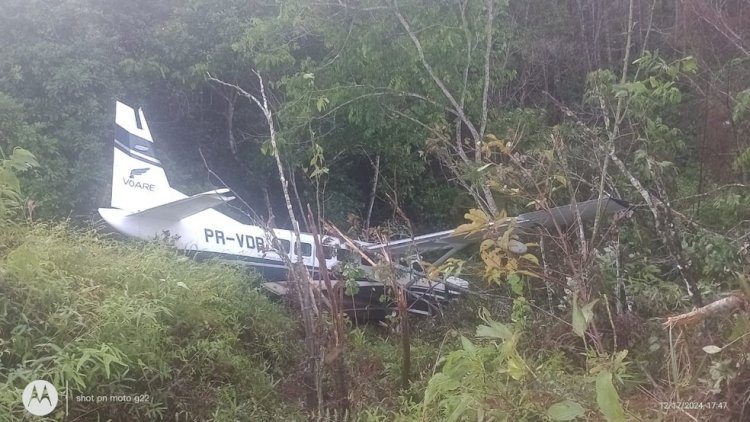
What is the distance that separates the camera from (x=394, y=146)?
33.5 feet

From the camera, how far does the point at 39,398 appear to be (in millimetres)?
2955

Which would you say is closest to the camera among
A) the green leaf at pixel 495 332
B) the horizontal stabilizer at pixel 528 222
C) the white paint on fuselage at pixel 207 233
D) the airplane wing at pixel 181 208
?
the green leaf at pixel 495 332

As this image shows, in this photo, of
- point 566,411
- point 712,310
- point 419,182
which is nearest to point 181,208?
point 566,411

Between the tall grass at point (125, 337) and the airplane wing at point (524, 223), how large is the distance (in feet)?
4.04

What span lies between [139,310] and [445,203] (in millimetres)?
8320

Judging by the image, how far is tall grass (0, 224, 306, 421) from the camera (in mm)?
3197

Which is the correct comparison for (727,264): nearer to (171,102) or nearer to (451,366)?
(451,366)

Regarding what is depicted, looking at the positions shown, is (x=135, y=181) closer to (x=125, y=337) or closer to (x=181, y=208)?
(x=181, y=208)

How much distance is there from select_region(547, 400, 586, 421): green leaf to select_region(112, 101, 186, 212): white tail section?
18.6ft

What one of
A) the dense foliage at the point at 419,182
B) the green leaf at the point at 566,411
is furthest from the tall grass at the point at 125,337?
the green leaf at the point at 566,411

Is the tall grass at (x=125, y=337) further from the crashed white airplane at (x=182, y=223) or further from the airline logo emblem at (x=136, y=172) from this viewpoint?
the airline logo emblem at (x=136, y=172)

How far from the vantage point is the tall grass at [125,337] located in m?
3.20

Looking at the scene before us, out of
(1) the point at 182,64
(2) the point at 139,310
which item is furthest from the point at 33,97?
(2) the point at 139,310

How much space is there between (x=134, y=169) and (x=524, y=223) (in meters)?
4.72
